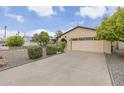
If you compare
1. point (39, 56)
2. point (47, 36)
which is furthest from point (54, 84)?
point (47, 36)

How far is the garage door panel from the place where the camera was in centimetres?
2415

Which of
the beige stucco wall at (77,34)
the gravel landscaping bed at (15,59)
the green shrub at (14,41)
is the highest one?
the beige stucco wall at (77,34)

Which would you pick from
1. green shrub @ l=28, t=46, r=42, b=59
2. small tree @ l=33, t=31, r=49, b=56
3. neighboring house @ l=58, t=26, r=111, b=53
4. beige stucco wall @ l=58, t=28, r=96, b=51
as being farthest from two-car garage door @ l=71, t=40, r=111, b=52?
green shrub @ l=28, t=46, r=42, b=59

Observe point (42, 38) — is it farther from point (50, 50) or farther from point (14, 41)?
point (50, 50)

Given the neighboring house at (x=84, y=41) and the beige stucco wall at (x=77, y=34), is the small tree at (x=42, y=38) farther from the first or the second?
the beige stucco wall at (x=77, y=34)

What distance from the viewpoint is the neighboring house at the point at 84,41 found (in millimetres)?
23875

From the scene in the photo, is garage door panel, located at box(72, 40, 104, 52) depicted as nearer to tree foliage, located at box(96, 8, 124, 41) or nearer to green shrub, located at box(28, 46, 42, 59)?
tree foliage, located at box(96, 8, 124, 41)

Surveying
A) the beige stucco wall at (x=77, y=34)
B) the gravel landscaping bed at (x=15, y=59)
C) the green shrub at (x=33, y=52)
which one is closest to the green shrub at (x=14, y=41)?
the beige stucco wall at (x=77, y=34)

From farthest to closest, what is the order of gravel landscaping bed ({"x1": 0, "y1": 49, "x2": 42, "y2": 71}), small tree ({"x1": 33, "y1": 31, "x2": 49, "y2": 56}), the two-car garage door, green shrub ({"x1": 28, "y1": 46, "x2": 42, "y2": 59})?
small tree ({"x1": 33, "y1": 31, "x2": 49, "y2": 56}) → the two-car garage door → green shrub ({"x1": 28, "y1": 46, "x2": 42, "y2": 59}) → gravel landscaping bed ({"x1": 0, "y1": 49, "x2": 42, "y2": 71})

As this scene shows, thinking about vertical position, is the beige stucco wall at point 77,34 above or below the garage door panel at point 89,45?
above

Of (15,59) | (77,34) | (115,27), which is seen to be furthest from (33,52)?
(77,34)

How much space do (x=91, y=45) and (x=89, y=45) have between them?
1.21 ft
